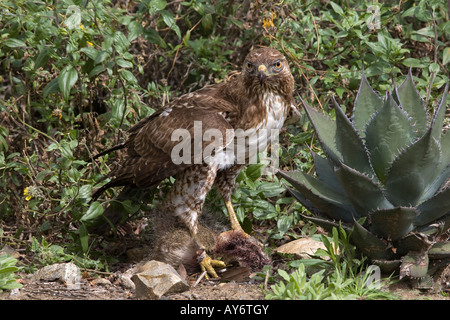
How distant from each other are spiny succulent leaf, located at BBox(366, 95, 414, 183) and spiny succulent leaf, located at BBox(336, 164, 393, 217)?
0.18 m

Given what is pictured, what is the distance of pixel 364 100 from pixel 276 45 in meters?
1.94

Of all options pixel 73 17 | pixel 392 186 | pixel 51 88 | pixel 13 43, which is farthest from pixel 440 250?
pixel 13 43

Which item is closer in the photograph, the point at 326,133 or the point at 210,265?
the point at 326,133

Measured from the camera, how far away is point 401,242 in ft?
12.9

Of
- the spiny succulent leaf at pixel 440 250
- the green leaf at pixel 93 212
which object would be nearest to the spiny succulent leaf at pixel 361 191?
the spiny succulent leaf at pixel 440 250

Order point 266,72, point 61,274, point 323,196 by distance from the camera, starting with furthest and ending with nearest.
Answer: point 266,72, point 61,274, point 323,196

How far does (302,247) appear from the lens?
4.98 meters

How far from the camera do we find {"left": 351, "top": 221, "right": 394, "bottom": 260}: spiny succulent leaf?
383 centimetres

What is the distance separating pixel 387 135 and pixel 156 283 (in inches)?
65.0

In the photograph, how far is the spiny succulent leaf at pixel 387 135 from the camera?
3.84 metres

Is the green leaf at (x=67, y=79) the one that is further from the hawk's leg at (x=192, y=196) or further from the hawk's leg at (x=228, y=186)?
the hawk's leg at (x=228, y=186)

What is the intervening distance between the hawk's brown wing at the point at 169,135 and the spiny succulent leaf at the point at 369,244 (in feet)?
4.32

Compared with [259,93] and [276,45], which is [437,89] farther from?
[259,93]

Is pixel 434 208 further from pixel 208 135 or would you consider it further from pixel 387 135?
pixel 208 135
